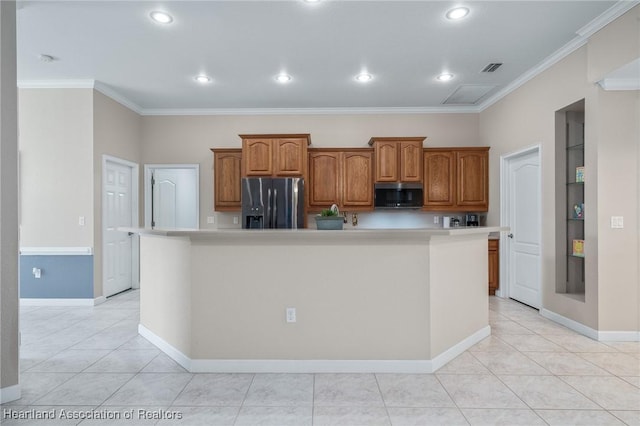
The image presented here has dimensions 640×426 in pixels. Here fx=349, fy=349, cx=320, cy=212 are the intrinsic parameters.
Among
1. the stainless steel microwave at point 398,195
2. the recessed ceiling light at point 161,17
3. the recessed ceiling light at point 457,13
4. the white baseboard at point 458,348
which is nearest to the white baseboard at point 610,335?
the white baseboard at point 458,348

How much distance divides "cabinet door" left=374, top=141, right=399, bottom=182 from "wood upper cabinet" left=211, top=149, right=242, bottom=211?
2.17 m

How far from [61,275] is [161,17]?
3.60 m

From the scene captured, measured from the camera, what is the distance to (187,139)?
232 inches

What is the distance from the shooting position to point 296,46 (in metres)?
3.65

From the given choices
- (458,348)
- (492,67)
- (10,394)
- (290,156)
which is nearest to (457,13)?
(492,67)

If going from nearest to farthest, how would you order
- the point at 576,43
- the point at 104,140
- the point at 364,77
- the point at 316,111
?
1. the point at 576,43
2. the point at 364,77
3. the point at 104,140
4. the point at 316,111

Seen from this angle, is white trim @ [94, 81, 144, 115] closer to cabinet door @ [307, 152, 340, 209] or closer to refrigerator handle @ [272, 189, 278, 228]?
refrigerator handle @ [272, 189, 278, 228]

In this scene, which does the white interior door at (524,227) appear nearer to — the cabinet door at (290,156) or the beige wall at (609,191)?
the beige wall at (609,191)

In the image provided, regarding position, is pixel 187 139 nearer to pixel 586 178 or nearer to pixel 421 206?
pixel 421 206

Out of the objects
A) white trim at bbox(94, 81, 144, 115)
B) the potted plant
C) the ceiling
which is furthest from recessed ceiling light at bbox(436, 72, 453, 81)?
white trim at bbox(94, 81, 144, 115)

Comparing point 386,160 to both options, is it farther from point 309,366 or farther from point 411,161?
point 309,366

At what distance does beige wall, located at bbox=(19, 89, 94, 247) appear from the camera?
4.59 metres

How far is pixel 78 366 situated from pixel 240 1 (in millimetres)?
3225

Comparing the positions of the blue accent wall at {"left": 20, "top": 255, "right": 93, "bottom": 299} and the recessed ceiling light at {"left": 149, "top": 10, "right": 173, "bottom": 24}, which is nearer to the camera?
the recessed ceiling light at {"left": 149, "top": 10, "right": 173, "bottom": 24}
